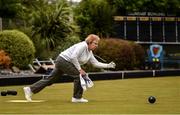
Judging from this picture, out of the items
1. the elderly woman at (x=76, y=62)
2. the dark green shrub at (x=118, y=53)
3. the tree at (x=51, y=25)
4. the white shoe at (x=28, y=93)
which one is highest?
the elderly woman at (x=76, y=62)

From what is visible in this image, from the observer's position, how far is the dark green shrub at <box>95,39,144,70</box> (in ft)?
87.1

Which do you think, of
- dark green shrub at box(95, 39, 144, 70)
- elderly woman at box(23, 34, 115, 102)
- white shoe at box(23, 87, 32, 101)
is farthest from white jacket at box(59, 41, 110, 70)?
dark green shrub at box(95, 39, 144, 70)

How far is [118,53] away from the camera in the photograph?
87.3ft

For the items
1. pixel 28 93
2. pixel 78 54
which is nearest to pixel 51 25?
pixel 28 93

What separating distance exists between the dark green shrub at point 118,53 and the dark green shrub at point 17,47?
15.4 ft

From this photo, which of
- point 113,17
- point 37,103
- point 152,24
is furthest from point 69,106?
point 152,24

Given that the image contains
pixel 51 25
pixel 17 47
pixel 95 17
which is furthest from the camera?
pixel 95 17

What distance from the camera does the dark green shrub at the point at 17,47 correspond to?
22406mm

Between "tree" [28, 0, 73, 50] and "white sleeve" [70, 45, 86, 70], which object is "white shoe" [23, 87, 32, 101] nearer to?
"white sleeve" [70, 45, 86, 70]

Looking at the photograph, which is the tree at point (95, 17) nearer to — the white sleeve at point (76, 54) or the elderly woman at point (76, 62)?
the elderly woman at point (76, 62)

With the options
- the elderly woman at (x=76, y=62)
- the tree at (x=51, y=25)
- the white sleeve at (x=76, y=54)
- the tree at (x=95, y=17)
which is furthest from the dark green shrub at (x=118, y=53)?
the white sleeve at (x=76, y=54)

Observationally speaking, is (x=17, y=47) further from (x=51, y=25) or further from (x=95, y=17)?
(x=95, y=17)

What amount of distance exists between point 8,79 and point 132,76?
6357 millimetres

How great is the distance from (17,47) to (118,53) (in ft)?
→ 18.3
